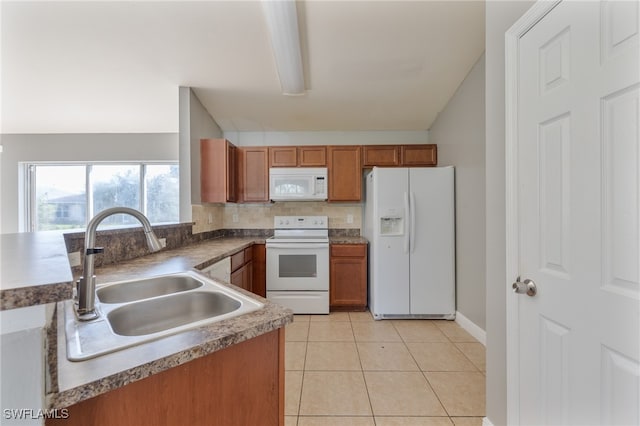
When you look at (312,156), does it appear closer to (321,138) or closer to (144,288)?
(321,138)

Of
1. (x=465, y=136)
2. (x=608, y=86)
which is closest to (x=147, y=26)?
(x=608, y=86)

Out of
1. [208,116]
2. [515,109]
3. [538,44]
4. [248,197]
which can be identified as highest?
[208,116]

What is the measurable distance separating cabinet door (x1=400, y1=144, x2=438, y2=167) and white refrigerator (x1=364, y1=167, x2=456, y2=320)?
0.62 meters

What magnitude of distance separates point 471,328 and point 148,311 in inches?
107

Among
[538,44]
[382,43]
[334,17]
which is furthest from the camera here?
[382,43]

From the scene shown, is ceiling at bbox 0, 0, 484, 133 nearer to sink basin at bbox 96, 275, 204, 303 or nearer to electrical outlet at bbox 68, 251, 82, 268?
electrical outlet at bbox 68, 251, 82, 268

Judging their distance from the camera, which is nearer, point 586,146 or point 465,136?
point 586,146

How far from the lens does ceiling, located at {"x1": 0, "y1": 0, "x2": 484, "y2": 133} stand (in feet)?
6.02

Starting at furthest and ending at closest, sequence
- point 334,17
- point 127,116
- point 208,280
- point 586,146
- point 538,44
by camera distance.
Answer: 1. point 127,116
2. point 334,17
3. point 208,280
4. point 538,44
5. point 586,146

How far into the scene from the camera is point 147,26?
194cm

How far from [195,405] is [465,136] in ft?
9.59

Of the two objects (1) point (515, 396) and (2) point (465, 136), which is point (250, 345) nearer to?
(1) point (515, 396)

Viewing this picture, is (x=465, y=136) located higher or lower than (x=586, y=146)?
higher

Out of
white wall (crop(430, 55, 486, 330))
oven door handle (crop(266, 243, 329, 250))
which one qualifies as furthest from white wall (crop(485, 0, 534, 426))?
oven door handle (crop(266, 243, 329, 250))
